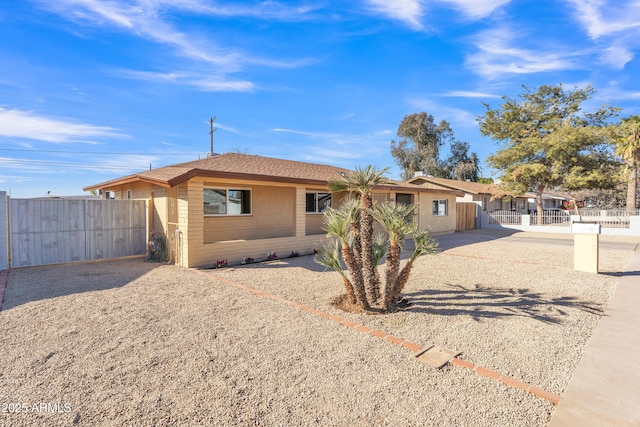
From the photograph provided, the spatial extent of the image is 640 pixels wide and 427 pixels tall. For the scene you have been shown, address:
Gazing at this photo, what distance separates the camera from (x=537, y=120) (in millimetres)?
25938

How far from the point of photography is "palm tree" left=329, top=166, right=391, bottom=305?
5383 mm

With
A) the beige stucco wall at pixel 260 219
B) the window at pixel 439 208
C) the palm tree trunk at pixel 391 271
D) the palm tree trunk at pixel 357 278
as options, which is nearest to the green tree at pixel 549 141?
the window at pixel 439 208

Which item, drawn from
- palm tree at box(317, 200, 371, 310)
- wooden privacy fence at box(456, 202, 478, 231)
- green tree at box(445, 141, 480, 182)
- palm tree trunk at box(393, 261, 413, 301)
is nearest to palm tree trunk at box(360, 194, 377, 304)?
palm tree at box(317, 200, 371, 310)

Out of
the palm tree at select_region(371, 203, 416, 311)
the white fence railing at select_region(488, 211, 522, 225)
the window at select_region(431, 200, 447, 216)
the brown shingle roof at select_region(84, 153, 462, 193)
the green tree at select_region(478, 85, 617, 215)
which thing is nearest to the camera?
the palm tree at select_region(371, 203, 416, 311)

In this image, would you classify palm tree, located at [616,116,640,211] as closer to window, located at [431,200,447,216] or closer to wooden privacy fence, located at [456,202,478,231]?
wooden privacy fence, located at [456,202,478,231]

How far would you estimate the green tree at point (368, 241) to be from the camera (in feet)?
17.4

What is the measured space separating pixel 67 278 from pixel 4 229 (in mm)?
2839

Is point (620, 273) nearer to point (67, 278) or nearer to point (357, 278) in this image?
point (357, 278)

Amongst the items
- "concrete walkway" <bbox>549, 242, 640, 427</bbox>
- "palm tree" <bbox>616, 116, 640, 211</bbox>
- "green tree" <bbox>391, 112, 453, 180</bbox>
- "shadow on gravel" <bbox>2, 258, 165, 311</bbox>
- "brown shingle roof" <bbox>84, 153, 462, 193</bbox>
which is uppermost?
"green tree" <bbox>391, 112, 453, 180</bbox>

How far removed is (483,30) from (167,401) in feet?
45.9

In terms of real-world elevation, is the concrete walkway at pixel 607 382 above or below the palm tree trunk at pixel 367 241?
below

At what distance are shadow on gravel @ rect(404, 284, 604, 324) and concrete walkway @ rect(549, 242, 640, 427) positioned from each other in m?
0.63

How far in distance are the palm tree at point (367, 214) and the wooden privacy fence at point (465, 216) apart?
19.3 m

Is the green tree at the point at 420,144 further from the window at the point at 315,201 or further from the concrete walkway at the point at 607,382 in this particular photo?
the concrete walkway at the point at 607,382
